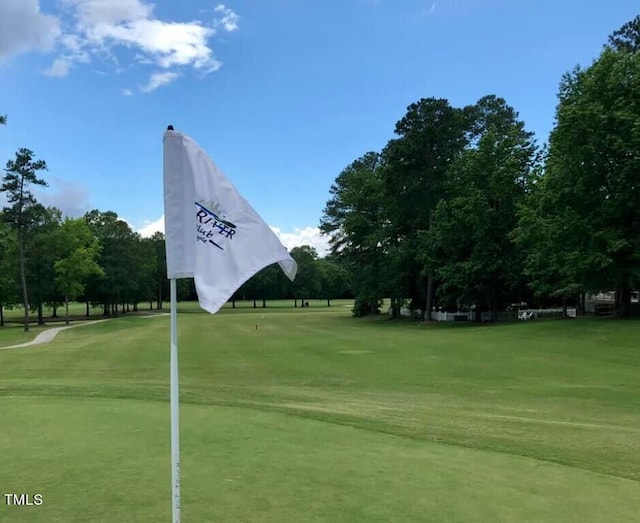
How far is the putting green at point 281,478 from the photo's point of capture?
14.8 ft

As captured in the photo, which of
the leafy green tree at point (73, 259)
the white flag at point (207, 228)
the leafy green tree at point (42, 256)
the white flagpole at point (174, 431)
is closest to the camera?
the white flagpole at point (174, 431)

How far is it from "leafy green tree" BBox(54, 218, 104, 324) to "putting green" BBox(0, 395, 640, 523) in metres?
60.4

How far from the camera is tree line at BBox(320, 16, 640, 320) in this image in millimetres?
34656

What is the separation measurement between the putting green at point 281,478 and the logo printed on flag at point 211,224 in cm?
204

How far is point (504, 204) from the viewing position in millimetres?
46938

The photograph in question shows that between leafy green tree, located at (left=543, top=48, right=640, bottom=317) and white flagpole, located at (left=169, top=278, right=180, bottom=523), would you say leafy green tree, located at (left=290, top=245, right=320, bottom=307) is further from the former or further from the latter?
white flagpole, located at (left=169, top=278, right=180, bottom=523)

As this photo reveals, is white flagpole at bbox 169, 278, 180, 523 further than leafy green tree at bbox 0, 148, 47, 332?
No

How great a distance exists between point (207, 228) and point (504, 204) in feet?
150

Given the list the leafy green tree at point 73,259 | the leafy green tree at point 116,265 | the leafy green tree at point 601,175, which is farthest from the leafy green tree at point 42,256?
the leafy green tree at point 601,175

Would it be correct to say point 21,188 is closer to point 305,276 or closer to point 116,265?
point 116,265

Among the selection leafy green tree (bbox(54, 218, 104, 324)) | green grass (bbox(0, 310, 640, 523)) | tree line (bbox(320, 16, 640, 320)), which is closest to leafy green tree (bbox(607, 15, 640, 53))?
tree line (bbox(320, 16, 640, 320))

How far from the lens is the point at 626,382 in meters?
Answer: 17.0

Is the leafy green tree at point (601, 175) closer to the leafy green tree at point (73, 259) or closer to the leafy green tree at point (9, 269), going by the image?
the leafy green tree at point (9, 269)

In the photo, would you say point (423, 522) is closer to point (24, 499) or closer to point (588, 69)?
point (24, 499)
